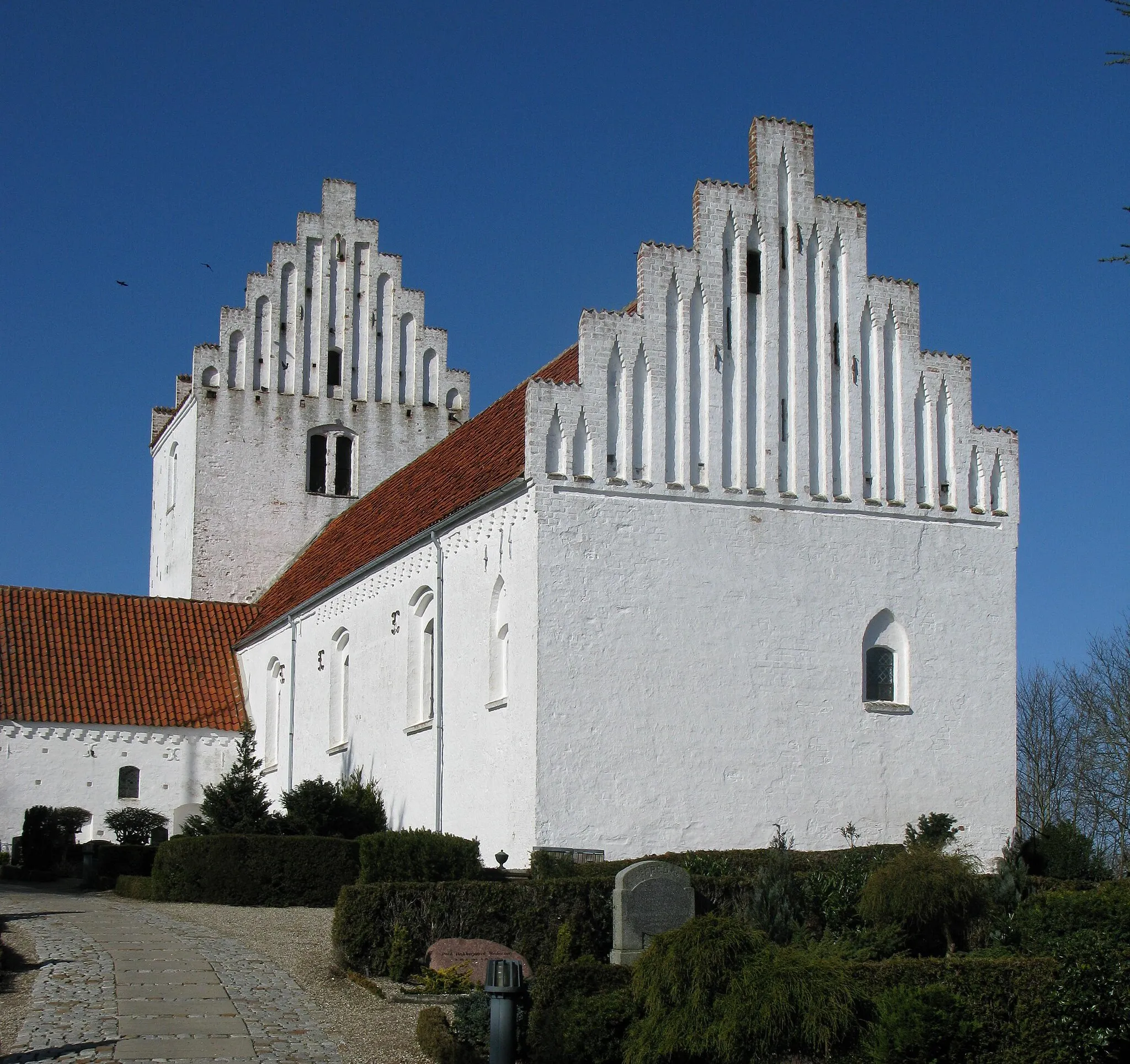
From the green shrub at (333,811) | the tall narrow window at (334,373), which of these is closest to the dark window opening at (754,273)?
the green shrub at (333,811)

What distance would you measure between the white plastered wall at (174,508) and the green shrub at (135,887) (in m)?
14.8

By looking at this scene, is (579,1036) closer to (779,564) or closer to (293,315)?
(779,564)

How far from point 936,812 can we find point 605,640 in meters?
5.95

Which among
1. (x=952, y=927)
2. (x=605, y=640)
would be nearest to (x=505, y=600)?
(x=605, y=640)

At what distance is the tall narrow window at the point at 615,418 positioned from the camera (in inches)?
920

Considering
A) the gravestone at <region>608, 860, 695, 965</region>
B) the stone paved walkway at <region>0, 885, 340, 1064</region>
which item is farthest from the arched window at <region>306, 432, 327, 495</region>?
the gravestone at <region>608, 860, 695, 965</region>

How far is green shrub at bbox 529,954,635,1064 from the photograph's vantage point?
12953mm

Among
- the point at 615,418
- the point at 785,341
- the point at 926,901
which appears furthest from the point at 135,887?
the point at 785,341

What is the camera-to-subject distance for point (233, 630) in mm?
37969

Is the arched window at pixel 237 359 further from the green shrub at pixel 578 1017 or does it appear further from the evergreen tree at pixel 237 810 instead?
the green shrub at pixel 578 1017

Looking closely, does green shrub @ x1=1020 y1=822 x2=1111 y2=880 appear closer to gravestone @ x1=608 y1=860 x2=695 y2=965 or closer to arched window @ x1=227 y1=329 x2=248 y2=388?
gravestone @ x1=608 y1=860 x2=695 y2=965

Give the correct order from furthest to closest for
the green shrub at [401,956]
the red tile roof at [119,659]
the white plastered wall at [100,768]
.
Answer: the red tile roof at [119,659] < the white plastered wall at [100,768] < the green shrub at [401,956]

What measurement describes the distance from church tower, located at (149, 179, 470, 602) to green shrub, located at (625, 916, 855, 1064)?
27.4 metres

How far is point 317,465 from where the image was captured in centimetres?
4006
